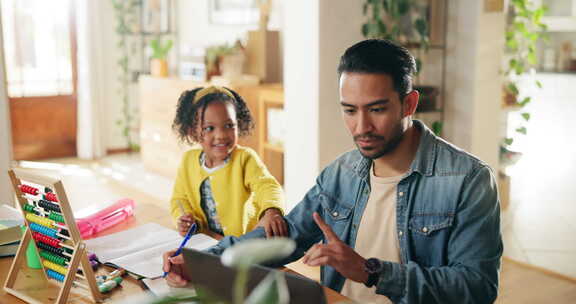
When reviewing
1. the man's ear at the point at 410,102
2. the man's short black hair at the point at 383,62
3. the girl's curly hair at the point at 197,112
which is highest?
the man's short black hair at the point at 383,62

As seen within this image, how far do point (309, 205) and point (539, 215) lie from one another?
3.02 meters

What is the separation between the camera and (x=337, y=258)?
1.26 metres

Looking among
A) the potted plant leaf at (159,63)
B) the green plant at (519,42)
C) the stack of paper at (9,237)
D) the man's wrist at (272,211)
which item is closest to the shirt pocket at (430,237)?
the man's wrist at (272,211)

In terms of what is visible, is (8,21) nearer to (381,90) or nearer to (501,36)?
(501,36)

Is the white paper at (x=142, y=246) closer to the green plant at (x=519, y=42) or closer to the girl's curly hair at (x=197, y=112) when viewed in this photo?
the girl's curly hair at (x=197, y=112)

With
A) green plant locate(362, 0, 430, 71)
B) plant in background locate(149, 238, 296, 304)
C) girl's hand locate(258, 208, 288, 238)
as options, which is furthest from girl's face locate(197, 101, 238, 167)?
green plant locate(362, 0, 430, 71)

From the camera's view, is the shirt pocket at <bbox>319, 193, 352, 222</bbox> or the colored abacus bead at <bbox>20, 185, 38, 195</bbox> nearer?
the colored abacus bead at <bbox>20, 185, 38, 195</bbox>

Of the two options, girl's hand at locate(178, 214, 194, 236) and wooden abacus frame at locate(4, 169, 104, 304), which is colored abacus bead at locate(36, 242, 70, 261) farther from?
girl's hand at locate(178, 214, 194, 236)

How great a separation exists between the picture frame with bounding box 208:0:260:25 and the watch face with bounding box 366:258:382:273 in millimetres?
4330

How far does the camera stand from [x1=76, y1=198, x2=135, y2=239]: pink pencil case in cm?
185

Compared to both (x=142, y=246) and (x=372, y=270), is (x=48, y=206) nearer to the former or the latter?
(x=142, y=246)

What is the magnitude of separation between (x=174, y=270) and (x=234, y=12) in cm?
453

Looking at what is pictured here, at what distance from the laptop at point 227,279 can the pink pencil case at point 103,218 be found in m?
0.79

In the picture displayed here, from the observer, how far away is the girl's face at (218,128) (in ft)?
6.79
